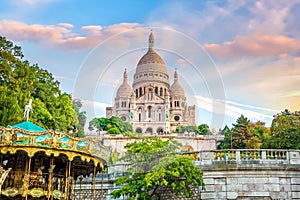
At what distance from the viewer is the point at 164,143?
26516 mm

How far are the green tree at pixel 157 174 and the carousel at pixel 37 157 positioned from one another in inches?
117

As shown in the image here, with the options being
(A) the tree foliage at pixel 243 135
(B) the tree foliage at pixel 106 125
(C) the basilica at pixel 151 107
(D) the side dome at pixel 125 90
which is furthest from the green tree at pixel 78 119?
(D) the side dome at pixel 125 90

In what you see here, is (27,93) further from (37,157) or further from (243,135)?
(243,135)

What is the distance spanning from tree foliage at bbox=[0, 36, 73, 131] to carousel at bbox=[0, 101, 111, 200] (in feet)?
38.9

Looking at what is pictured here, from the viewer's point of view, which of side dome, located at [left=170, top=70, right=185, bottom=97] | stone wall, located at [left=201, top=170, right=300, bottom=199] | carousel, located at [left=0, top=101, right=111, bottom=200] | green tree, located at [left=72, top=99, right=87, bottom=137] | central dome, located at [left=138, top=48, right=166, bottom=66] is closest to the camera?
carousel, located at [left=0, top=101, right=111, bottom=200]

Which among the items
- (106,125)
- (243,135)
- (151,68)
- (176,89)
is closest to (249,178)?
(243,135)

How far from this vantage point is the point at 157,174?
2384cm

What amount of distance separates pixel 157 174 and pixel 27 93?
1700cm

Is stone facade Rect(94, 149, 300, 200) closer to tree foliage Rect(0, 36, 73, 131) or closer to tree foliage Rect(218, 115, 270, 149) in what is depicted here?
tree foliage Rect(0, 36, 73, 131)

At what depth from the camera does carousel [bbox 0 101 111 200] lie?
1867cm

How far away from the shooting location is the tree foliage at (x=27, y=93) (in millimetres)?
32688

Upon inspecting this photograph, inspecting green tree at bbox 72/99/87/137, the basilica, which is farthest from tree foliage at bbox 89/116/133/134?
the basilica

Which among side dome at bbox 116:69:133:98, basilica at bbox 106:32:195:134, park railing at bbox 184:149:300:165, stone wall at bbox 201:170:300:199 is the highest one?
side dome at bbox 116:69:133:98

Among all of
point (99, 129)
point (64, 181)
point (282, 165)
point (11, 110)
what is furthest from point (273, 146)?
point (99, 129)
